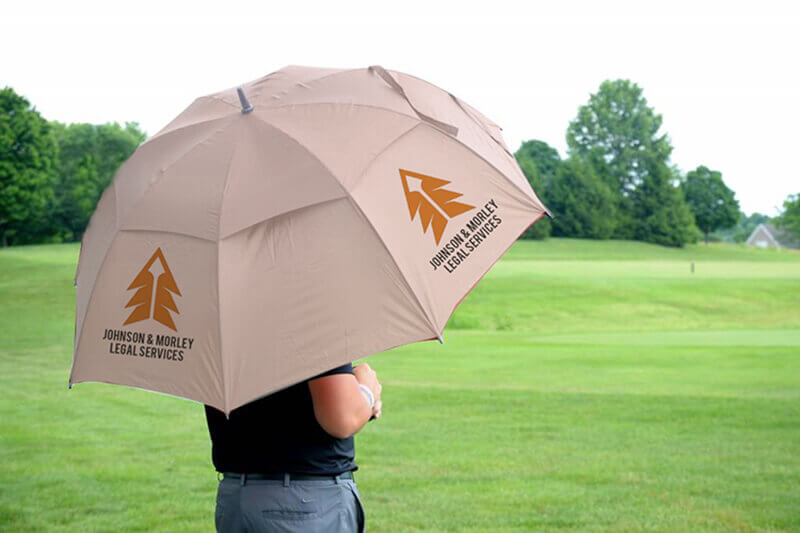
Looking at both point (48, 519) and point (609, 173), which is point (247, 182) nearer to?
point (48, 519)

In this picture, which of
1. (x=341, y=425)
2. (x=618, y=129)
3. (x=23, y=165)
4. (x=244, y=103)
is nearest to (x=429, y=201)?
(x=244, y=103)

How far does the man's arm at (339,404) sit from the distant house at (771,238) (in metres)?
117

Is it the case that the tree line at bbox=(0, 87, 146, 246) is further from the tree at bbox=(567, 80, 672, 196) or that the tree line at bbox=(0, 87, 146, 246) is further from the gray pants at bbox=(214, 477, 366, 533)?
the gray pants at bbox=(214, 477, 366, 533)

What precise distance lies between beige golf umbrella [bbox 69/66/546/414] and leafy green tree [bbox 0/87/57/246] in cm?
6802

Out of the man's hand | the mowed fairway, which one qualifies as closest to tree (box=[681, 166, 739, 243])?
the mowed fairway

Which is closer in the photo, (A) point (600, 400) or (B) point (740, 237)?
(A) point (600, 400)

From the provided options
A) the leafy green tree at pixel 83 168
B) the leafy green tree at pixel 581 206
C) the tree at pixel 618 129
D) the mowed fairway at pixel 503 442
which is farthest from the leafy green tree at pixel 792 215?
the mowed fairway at pixel 503 442

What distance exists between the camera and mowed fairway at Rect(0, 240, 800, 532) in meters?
6.82

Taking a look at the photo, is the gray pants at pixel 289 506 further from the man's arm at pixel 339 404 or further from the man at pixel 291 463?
the man's arm at pixel 339 404

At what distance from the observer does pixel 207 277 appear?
263 centimetres

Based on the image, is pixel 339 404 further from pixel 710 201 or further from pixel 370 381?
pixel 710 201

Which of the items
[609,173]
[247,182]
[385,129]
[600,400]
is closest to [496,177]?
[385,129]

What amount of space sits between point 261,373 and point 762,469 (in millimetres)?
6539

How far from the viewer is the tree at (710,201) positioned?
107438 mm
